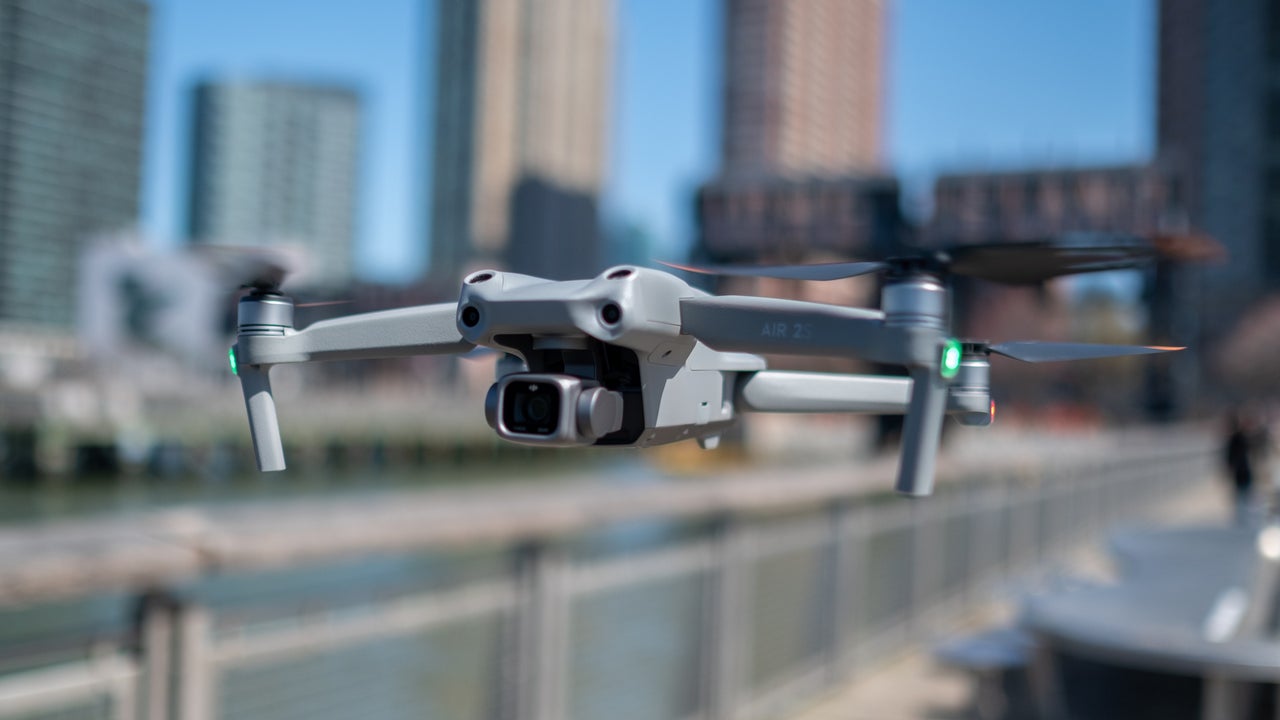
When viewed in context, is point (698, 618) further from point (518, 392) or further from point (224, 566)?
point (518, 392)

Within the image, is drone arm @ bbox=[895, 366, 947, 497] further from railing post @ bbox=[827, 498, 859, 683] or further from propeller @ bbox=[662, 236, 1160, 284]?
railing post @ bbox=[827, 498, 859, 683]


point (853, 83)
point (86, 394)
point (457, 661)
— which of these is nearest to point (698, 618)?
point (457, 661)

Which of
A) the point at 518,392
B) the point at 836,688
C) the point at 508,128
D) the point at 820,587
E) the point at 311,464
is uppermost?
the point at 508,128

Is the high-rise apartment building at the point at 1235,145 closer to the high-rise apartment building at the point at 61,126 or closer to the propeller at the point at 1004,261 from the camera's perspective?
the high-rise apartment building at the point at 61,126

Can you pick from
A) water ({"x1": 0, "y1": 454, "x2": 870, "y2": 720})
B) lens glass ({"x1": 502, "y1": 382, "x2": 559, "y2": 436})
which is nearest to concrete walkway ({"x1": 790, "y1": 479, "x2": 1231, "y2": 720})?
water ({"x1": 0, "y1": 454, "x2": 870, "y2": 720})

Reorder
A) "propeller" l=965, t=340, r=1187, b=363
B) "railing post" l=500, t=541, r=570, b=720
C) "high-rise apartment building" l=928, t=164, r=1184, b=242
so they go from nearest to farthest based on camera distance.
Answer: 1. "propeller" l=965, t=340, r=1187, b=363
2. "railing post" l=500, t=541, r=570, b=720
3. "high-rise apartment building" l=928, t=164, r=1184, b=242

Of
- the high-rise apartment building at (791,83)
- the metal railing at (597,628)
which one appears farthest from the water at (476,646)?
the high-rise apartment building at (791,83)
